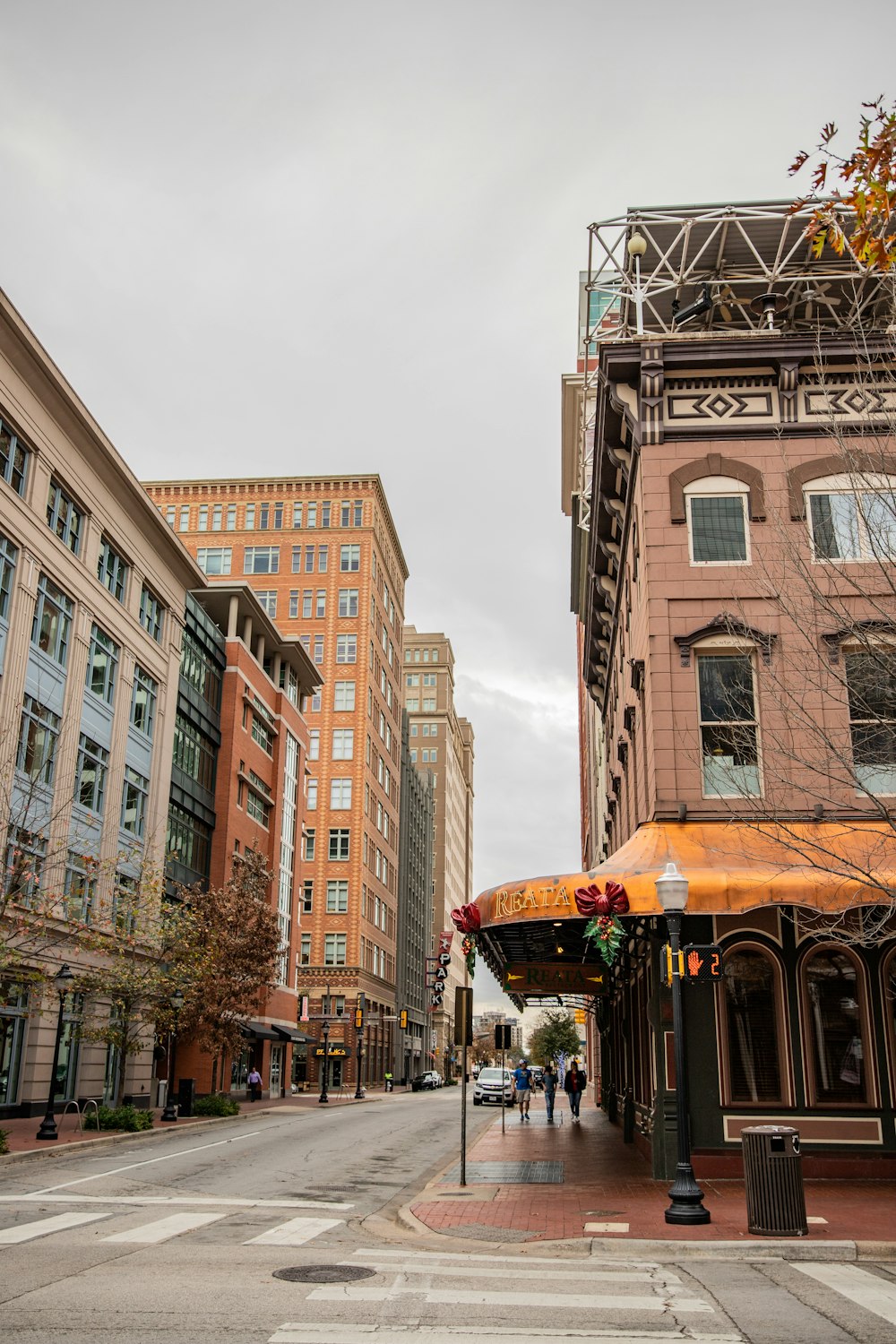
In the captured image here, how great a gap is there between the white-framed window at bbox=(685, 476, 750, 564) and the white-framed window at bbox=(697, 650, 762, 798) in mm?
1763

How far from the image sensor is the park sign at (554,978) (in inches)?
1063

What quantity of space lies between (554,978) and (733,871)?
1195 cm

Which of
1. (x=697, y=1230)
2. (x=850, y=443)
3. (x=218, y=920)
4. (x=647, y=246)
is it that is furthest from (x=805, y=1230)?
(x=218, y=920)

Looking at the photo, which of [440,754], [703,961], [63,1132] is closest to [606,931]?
[703,961]

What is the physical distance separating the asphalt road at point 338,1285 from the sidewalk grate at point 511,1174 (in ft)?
5.51

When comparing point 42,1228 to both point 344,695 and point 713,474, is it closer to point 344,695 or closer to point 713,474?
point 713,474

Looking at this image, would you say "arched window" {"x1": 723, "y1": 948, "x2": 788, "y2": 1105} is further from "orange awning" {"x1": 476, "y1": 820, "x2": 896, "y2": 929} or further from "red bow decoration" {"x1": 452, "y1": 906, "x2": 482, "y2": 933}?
"red bow decoration" {"x1": 452, "y1": 906, "x2": 482, "y2": 933}

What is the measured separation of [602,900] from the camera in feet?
52.1

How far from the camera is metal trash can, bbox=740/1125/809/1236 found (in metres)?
12.0

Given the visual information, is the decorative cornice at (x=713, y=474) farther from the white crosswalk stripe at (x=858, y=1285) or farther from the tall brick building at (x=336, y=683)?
the tall brick building at (x=336, y=683)

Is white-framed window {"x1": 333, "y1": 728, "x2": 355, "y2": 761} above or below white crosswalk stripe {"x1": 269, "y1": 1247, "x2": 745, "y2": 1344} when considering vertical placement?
above

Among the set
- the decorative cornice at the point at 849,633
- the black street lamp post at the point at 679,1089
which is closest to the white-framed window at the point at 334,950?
the decorative cornice at the point at 849,633

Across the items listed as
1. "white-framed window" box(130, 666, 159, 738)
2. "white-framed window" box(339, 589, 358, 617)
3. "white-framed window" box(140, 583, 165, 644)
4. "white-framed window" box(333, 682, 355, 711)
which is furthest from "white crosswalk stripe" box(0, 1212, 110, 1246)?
"white-framed window" box(339, 589, 358, 617)

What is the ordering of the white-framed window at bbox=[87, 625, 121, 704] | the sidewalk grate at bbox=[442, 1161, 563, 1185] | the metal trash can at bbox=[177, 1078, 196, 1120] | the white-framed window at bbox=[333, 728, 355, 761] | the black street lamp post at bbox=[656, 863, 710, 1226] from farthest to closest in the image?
the white-framed window at bbox=[333, 728, 355, 761] → the metal trash can at bbox=[177, 1078, 196, 1120] → the white-framed window at bbox=[87, 625, 121, 704] → the sidewalk grate at bbox=[442, 1161, 563, 1185] → the black street lamp post at bbox=[656, 863, 710, 1226]
